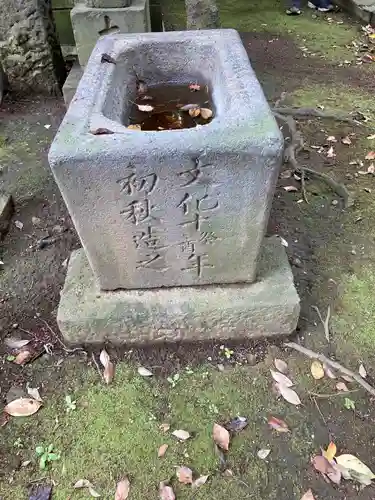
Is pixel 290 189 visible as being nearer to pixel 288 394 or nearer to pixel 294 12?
pixel 288 394

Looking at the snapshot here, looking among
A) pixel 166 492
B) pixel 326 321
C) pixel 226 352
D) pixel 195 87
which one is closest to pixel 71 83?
pixel 195 87

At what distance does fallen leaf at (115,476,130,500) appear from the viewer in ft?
6.66

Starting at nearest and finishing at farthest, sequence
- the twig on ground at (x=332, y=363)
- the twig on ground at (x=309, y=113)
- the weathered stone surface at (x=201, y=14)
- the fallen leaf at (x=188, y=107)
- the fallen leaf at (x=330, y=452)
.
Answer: the fallen leaf at (x=330, y=452) → the twig on ground at (x=332, y=363) → the fallen leaf at (x=188, y=107) → the weathered stone surface at (x=201, y=14) → the twig on ground at (x=309, y=113)

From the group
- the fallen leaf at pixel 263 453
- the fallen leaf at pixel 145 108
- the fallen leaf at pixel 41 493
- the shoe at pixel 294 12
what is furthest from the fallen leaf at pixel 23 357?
the shoe at pixel 294 12

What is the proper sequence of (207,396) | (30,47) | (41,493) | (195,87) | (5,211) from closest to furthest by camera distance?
(41,493)
(207,396)
(195,87)
(5,211)
(30,47)

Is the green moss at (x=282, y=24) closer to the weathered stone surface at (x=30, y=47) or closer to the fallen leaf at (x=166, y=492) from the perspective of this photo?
the weathered stone surface at (x=30, y=47)

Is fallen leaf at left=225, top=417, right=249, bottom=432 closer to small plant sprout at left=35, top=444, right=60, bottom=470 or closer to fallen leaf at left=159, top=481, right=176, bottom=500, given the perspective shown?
fallen leaf at left=159, top=481, right=176, bottom=500

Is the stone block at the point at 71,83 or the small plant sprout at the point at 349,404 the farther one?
the stone block at the point at 71,83

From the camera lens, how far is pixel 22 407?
2336 millimetres

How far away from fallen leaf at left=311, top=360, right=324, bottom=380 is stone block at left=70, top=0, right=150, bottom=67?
2.84 meters

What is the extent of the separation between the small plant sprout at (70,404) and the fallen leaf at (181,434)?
498 millimetres

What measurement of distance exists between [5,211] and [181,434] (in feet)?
6.54

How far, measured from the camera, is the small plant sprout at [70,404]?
2.33 metres

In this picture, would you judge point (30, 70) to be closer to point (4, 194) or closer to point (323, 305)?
point (4, 194)
